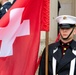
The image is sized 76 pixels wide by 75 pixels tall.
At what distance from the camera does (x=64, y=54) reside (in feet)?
17.6

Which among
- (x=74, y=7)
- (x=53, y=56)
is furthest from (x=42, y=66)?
(x=74, y=7)

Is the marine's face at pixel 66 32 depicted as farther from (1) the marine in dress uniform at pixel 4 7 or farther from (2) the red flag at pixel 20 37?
(1) the marine in dress uniform at pixel 4 7

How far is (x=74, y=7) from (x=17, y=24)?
6.89 m

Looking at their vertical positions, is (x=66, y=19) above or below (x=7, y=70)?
above

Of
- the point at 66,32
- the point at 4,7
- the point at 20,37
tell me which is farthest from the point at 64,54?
the point at 4,7

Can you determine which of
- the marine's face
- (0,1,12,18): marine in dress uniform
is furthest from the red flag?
(0,1,12,18): marine in dress uniform

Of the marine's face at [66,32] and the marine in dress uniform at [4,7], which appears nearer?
the marine's face at [66,32]

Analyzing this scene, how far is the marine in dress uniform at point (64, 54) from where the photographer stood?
528 centimetres

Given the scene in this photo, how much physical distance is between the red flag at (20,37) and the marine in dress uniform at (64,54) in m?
0.20

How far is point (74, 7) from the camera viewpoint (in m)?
12.1

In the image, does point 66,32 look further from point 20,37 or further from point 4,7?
point 4,7

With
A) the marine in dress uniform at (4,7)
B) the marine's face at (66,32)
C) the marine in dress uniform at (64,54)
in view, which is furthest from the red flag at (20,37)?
the marine in dress uniform at (4,7)

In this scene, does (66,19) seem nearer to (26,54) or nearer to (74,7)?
(26,54)

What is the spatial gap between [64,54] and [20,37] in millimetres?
608
